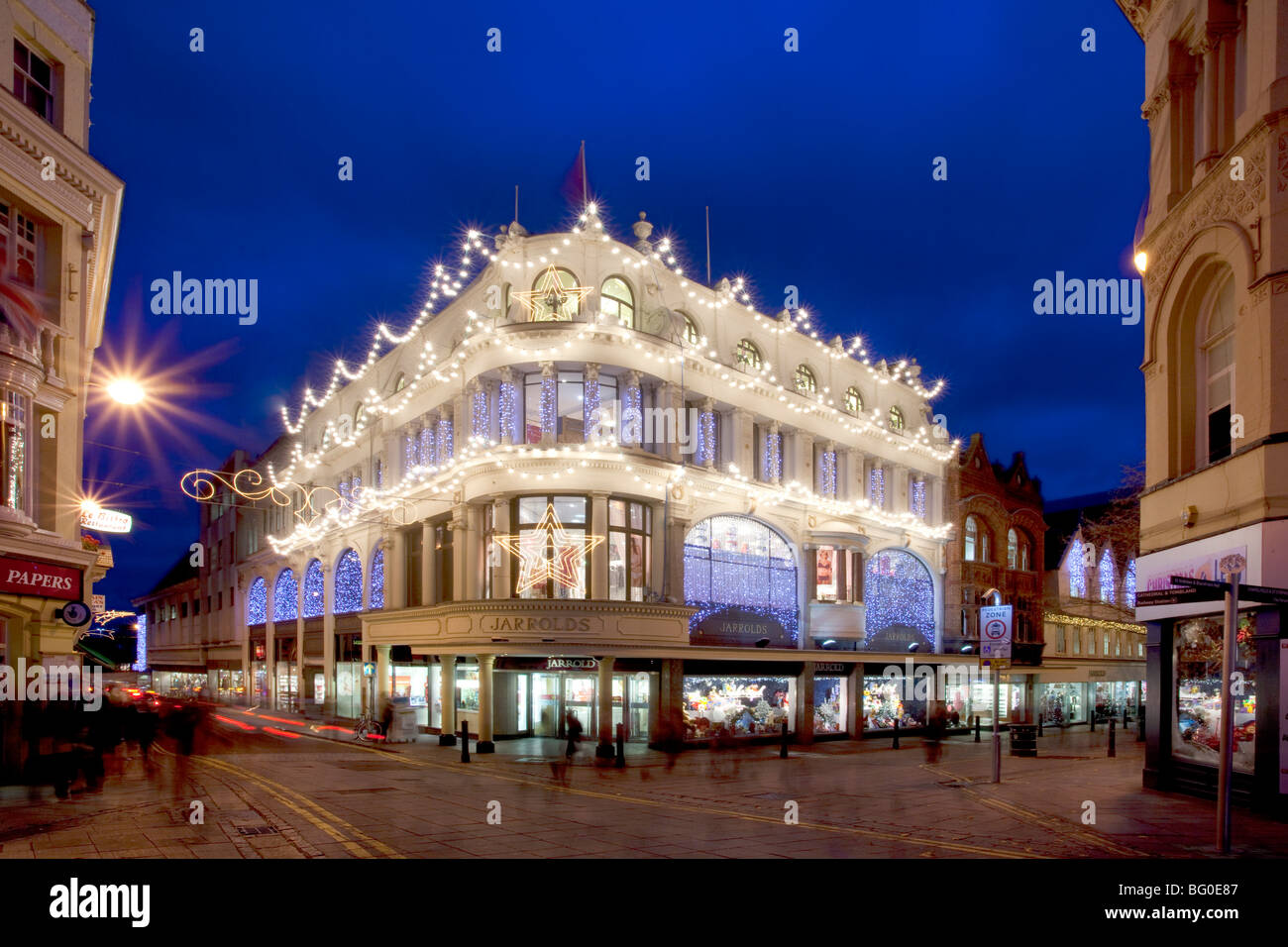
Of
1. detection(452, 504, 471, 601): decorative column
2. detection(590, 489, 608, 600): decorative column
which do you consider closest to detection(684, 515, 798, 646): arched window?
detection(590, 489, 608, 600): decorative column

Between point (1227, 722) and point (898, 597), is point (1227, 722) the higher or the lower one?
the higher one

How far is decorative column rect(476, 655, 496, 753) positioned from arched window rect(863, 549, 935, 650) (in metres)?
14.7

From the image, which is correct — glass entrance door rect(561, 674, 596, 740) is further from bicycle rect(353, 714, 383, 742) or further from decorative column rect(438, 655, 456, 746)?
bicycle rect(353, 714, 383, 742)

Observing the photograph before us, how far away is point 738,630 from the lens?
31.4m

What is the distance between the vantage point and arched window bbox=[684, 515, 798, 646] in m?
30.5

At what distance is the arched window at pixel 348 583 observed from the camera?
129 ft

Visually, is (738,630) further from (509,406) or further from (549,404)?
(509,406)

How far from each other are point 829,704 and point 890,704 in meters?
3.60

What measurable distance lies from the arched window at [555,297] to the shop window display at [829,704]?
15.0m

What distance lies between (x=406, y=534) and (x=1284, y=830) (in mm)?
27004

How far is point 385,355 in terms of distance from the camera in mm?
37031

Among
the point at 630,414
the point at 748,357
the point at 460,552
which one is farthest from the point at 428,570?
the point at 748,357

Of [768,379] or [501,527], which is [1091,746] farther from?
[501,527]
